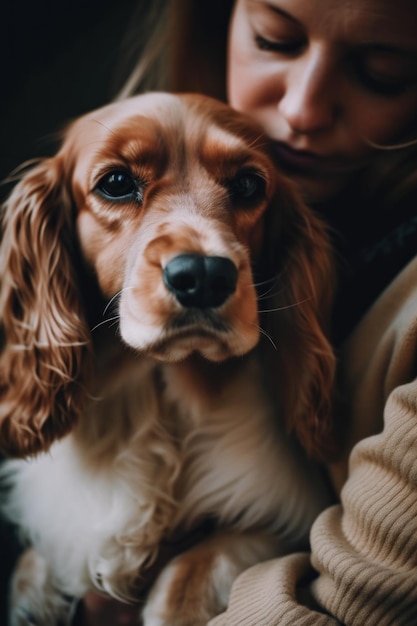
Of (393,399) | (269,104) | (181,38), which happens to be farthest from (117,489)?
(181,38)

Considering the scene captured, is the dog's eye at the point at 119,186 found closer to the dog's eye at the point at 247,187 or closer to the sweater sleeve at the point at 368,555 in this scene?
the dog's eye at the point at 247,187

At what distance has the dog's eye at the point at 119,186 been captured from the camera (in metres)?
1.07

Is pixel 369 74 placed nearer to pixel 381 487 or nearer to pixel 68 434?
pixel 381 487

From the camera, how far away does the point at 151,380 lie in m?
1.20

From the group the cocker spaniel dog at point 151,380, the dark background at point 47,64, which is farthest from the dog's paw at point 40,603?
the dark background at point 47,64

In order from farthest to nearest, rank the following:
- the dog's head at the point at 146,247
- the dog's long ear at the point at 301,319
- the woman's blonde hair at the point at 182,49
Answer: the woman's blonde hair at the point at 182,49, the dog's long ear at the point at 301,319, the dog's head at the point at 146,247

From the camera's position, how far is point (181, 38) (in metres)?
1.50

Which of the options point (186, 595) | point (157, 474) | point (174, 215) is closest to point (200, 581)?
point (186, 595)

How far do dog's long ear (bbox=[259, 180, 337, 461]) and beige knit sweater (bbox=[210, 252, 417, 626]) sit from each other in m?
0.11

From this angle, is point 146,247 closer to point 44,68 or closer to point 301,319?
point 301,319

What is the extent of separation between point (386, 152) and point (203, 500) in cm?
76

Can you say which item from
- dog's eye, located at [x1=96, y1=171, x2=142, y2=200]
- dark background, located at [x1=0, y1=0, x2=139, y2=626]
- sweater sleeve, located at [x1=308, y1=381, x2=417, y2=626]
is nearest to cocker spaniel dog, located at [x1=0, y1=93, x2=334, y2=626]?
dog's eye, located at [x1=96, y1=171, x2=142, y2=200]

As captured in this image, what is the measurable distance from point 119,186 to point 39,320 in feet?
0.88

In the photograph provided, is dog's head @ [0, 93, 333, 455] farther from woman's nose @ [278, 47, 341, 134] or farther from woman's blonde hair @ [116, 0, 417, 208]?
woman's blonde hair @ [116, 0, 417, 208]
